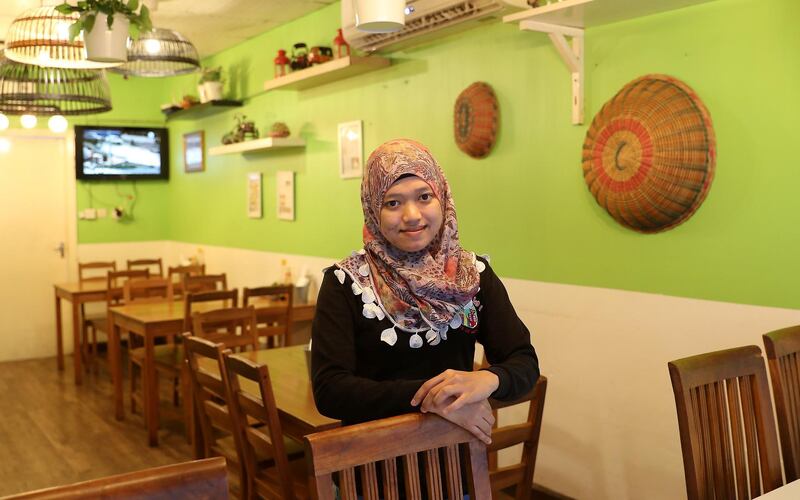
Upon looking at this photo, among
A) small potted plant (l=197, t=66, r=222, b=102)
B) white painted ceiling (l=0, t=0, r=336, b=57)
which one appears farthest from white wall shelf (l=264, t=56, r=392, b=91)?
small potted plant (l=197, t=66, r=222, b=102)

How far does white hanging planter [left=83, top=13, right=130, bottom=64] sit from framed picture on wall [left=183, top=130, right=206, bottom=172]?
4.04 meters

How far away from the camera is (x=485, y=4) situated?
333 centimetres

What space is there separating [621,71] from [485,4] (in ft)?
2.14

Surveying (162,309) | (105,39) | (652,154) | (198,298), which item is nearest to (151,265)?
(162,309)

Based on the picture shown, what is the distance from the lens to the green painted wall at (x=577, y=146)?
2.63 metres

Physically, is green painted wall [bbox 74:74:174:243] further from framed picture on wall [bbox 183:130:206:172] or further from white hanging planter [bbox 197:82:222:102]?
white hanging planter [bbox 197:82:222:102]

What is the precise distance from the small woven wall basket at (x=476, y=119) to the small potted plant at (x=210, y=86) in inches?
116

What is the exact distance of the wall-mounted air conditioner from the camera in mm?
3361

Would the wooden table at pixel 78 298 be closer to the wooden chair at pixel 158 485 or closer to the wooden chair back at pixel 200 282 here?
the wooden chair back at pixel 200 282

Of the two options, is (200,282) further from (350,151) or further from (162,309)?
(350,151)

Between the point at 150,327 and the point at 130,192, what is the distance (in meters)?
3.26

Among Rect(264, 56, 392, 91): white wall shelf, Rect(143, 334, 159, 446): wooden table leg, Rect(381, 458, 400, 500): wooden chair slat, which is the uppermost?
Rect(264, 56, 392, 91): white wall shelf

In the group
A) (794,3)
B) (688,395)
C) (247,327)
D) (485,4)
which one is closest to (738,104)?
(794,3)

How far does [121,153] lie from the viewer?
7336 mm
